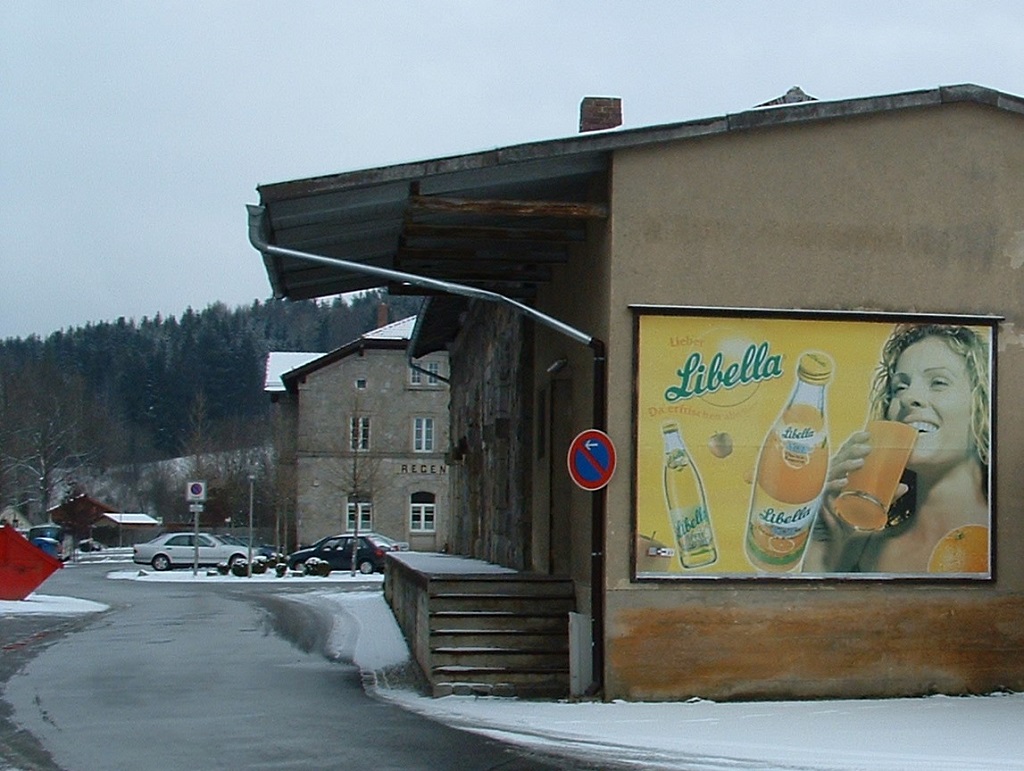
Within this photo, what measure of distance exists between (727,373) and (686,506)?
136 centimetres

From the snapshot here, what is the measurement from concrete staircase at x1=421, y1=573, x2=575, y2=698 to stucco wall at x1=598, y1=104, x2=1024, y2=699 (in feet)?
3.59

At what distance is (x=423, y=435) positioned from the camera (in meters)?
63.7

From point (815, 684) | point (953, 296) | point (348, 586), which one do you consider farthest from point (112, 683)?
point (348, 586)

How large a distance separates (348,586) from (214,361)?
9003 cm

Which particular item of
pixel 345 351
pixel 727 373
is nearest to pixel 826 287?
pixel 727 373

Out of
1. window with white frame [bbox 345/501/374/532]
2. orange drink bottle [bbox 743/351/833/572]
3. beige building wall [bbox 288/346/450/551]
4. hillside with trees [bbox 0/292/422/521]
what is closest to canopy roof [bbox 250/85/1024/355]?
orange drink bottle [bbox 743/351/833/572]

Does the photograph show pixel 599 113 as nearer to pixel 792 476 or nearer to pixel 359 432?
pixel 792 476

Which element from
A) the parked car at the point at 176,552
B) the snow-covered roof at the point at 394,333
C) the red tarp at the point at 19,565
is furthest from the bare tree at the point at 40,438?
the red tarp at the point at 19,565

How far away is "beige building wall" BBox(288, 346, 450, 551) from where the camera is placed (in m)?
62.4

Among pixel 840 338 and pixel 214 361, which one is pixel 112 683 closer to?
pixel 840 338

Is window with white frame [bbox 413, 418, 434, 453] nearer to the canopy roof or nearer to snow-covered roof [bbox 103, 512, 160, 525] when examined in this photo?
snow-covered roof [bbox 103, 512, 160, 525]

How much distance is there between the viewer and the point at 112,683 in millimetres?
15414

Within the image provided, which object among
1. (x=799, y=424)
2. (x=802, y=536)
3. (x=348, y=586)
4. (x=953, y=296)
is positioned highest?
(x=953, y=296)

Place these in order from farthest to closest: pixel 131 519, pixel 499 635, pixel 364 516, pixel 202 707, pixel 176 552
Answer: pixel 131 519 → pixel 364 516 → pixel 176 552 → pixel 499 635 → pixel 202 707
